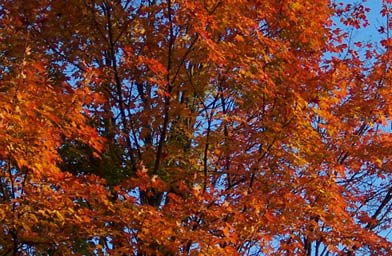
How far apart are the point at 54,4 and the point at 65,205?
9.80ft

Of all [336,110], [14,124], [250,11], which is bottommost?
[14,124]

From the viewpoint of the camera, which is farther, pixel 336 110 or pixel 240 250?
pixel 336 110

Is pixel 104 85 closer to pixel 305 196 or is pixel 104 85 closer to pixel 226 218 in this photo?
pixel 226 218

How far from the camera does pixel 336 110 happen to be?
816 cm

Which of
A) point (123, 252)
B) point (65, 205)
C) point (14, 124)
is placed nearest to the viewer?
point (14, 124)

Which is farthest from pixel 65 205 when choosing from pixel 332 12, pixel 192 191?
pixel 332 12

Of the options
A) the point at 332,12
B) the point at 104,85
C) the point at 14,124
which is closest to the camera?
the point at 14,124

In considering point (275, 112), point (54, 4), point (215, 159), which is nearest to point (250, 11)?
point (275, 112)

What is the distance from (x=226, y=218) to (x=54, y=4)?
137 inches

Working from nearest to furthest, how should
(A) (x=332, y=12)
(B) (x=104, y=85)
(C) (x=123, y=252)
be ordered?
(C) (x=123, y=252), (B) (x=104, y=85), (A) (x=332, y=12)

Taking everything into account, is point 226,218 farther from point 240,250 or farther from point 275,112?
point 275,112

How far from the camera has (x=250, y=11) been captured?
761 centimetres

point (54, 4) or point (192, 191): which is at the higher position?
point (54, 4)

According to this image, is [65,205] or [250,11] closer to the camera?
[65,205]
